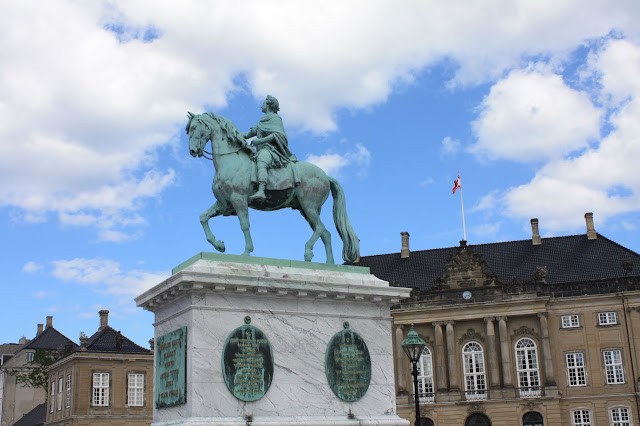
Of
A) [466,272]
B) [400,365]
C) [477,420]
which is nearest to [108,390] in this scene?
[400,365]

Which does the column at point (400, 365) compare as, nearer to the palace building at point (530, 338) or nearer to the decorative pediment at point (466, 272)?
the palace building at point (530, 338)

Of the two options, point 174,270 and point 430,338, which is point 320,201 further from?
point 430,338

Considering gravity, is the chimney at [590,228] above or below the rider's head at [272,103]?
above

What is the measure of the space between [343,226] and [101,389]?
3684cm

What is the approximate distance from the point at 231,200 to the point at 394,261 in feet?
178

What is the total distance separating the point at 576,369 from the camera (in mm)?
55562

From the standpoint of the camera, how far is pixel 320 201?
565 inches

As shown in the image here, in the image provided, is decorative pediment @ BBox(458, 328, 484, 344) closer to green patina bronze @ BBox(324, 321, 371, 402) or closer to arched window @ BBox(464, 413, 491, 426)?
arched window @ BBox(464, 413, 491, 426)

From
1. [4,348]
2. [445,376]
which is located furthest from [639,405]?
[4,348]

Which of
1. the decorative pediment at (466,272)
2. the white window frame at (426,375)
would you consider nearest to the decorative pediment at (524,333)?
the decorative pediment at (466,272)

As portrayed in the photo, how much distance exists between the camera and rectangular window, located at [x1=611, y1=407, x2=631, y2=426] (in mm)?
53875

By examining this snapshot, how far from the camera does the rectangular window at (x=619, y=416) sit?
5388 centimetres

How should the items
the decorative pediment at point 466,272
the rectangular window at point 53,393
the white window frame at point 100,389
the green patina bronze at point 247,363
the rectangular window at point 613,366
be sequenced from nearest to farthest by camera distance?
1. the green patina bronze at point 247,363
2. the white window frame at point 100,389
3. the rectangular window at point 53,393
4. the rectangular window at point 613,366
5. the decorative pediment at point 466,272

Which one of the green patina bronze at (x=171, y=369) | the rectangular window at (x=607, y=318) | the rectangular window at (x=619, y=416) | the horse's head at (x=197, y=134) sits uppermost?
the rectangular window at (x=607, y=318)
